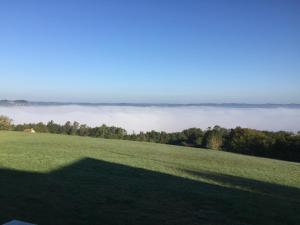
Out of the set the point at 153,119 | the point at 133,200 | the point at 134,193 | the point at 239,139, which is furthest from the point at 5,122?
the point at 153,119

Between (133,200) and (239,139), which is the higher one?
(239,139)

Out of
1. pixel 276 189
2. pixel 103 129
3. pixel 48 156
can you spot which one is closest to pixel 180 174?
pixel 276 189

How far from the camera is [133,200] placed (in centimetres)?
609

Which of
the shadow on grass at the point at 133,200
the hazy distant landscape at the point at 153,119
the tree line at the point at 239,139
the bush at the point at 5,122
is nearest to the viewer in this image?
the shadow on grass at the point at 133,200

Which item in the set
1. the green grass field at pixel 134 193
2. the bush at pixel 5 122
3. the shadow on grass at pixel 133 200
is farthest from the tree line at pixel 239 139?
the shadow on grass at pixel 133 200

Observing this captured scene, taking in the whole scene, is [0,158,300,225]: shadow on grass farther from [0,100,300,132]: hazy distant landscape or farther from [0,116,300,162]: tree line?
[0,100,300,132]: hazy distant landscape

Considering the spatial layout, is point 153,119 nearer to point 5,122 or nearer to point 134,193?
point 5,122

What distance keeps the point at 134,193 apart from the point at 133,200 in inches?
18.8

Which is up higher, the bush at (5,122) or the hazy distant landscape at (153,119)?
the hazy distant landscape at (153,119)

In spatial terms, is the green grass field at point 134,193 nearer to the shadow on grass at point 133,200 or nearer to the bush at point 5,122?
the shadow on grass at point 133,200

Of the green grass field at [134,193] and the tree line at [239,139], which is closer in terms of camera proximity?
the green grass field at [134,193]

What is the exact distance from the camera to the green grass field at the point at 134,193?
17.2 ft

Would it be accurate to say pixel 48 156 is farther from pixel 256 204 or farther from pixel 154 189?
pixel 256 204

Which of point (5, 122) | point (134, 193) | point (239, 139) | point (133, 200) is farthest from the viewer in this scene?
point (5, 122)
